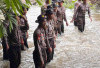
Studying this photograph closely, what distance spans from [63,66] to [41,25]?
200 cm

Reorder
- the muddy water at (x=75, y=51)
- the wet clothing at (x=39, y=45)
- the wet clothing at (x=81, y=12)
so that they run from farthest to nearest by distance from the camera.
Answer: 1. the wet clothing at (x=81, y=12)
2. the muddy water at (x=75, y=51)
3. the wet clothing at (x=39, y=45)

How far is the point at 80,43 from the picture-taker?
712cm

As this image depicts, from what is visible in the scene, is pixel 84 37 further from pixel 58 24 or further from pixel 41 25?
pixel 41 25

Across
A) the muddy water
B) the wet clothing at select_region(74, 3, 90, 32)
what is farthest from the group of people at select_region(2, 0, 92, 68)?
the wet clothing at select_region(74, 3, 90, 32)

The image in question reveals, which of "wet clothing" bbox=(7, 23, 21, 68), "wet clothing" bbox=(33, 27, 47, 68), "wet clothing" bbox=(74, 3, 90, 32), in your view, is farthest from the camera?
"wet clothing" bbox=(74, 3, 90, 32)

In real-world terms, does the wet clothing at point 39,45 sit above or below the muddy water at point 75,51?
above

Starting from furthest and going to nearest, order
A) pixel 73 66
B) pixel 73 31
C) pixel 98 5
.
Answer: pixel 98 5 → pixel 73 31 → pixel 73 66

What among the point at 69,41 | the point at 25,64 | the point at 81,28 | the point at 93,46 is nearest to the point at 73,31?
the point at 81,28

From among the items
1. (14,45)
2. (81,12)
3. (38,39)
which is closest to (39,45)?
(38,39)

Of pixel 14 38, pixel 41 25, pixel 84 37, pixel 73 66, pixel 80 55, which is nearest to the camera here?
pixel 41 25

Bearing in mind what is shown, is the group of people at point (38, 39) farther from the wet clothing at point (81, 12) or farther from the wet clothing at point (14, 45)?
the wet clothing at point (81, 12)

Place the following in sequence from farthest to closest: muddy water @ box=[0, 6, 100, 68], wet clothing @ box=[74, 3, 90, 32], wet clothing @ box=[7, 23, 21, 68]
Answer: wet clothing @ box=[74, 3, 90, 32] < muddy water @ box=[0, 6, 100, 68] < wet clothing @ box=[7, 23, 21, 68]

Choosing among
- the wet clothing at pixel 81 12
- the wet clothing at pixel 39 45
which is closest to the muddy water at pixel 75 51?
the wet clothing at pixel 81 12

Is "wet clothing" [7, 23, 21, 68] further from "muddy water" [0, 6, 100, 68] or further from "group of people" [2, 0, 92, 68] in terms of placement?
"muddy water" [0, 6, 100, 68]
